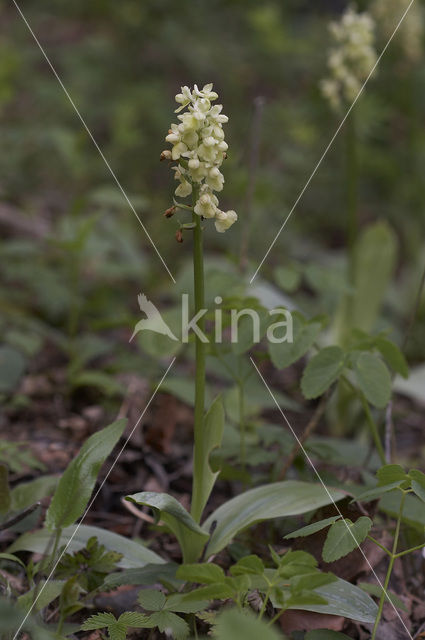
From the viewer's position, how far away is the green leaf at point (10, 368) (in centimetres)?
196

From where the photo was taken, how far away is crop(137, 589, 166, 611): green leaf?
1.03 m

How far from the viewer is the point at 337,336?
8.80 ft

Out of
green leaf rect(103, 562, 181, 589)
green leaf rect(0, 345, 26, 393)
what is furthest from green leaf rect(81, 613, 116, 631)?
green leaf rect(0, 345, 26, 393)

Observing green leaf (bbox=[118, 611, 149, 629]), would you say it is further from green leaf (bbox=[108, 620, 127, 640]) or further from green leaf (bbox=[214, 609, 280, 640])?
green leaf (bbox=[214, 609, 280, 640])

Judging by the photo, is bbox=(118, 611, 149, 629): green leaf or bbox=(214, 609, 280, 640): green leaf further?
bbox=(118, 611, 149, 629): green leaf

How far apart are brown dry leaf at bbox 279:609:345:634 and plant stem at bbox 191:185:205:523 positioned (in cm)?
25

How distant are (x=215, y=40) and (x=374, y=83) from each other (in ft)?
3.51

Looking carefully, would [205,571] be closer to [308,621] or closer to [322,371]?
[308,621]

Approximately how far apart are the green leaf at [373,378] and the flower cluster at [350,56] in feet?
5.12

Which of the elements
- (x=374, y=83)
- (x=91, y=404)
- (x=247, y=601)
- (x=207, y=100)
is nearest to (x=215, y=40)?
(x=374, y=83)

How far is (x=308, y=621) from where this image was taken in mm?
1191

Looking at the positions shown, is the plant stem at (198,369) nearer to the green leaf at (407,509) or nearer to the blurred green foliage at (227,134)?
the green leaf at (407,509)

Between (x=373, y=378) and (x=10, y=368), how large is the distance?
47.9 inches

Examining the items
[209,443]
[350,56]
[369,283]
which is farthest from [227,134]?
[209,443]
